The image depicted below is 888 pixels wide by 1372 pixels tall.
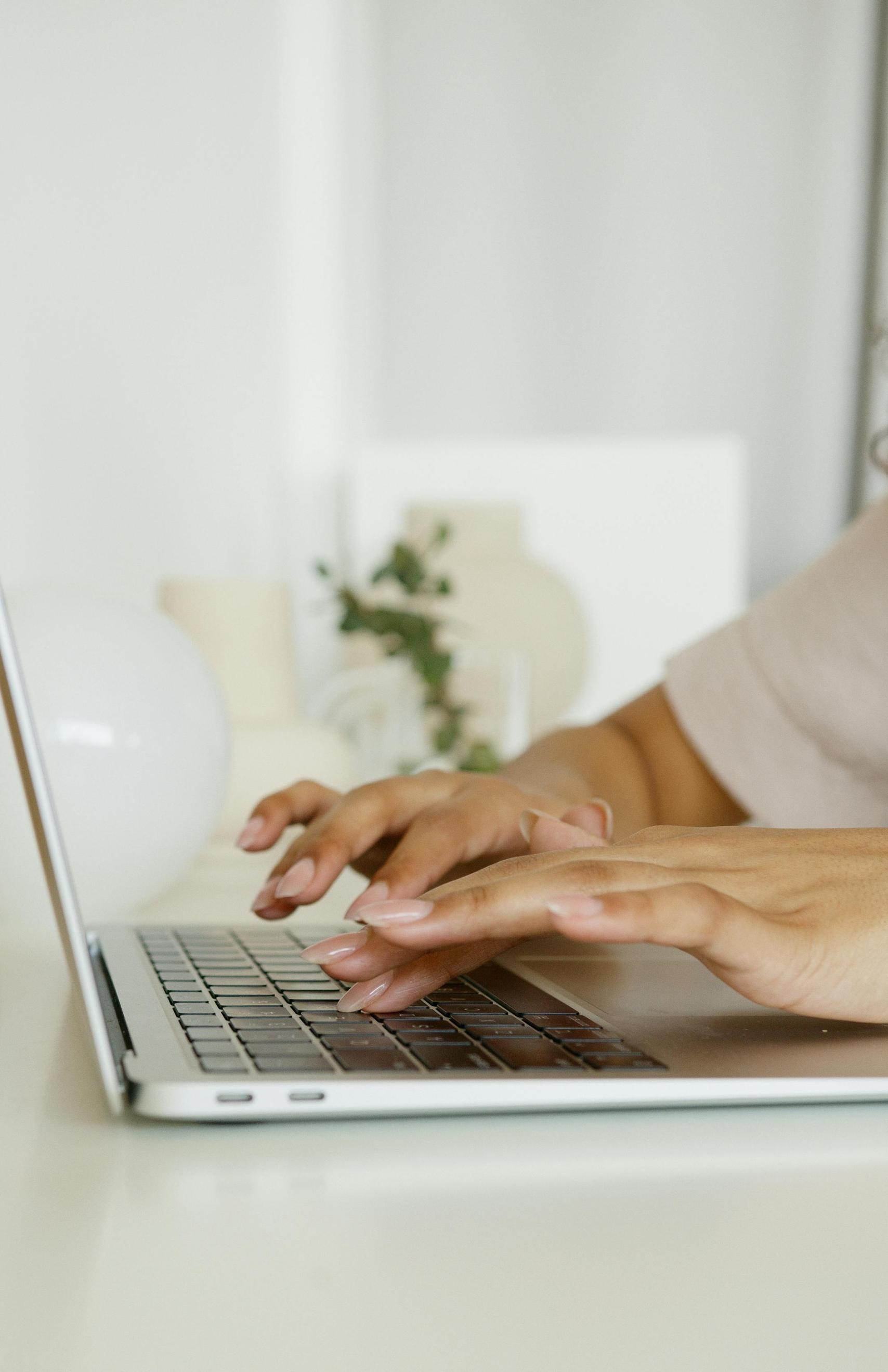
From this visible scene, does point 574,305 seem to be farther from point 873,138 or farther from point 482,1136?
point 482,1136

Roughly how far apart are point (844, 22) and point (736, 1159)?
5.33 m

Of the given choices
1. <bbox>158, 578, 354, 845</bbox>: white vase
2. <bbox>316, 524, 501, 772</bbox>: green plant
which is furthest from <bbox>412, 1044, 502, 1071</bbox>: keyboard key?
<bbox>316, 524, 501, 772</bbox>: green plant

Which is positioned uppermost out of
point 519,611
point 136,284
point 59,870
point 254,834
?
point 136,284

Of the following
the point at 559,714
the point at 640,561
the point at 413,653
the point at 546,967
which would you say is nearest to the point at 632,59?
the point at 640,561

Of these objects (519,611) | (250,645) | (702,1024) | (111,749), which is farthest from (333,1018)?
(519,611)

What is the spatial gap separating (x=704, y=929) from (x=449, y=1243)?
0.40 ft

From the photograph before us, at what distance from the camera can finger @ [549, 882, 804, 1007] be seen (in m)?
0.36

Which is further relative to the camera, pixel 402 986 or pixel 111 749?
pixel 111 749

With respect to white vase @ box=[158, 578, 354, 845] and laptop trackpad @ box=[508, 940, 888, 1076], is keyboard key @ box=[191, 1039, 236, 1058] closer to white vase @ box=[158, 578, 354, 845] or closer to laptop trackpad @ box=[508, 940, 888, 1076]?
laptop trackpad @ box=[508, 940, 888, 1076]

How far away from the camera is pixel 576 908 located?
0.36m

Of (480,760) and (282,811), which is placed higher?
(282,811)

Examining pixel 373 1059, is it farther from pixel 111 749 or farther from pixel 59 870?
pixel 111 749

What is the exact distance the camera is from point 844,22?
191 inches

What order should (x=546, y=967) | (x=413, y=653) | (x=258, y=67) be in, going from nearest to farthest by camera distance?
(x=546, y=967) → (x=413, y=653) → (x=258, y=67)
